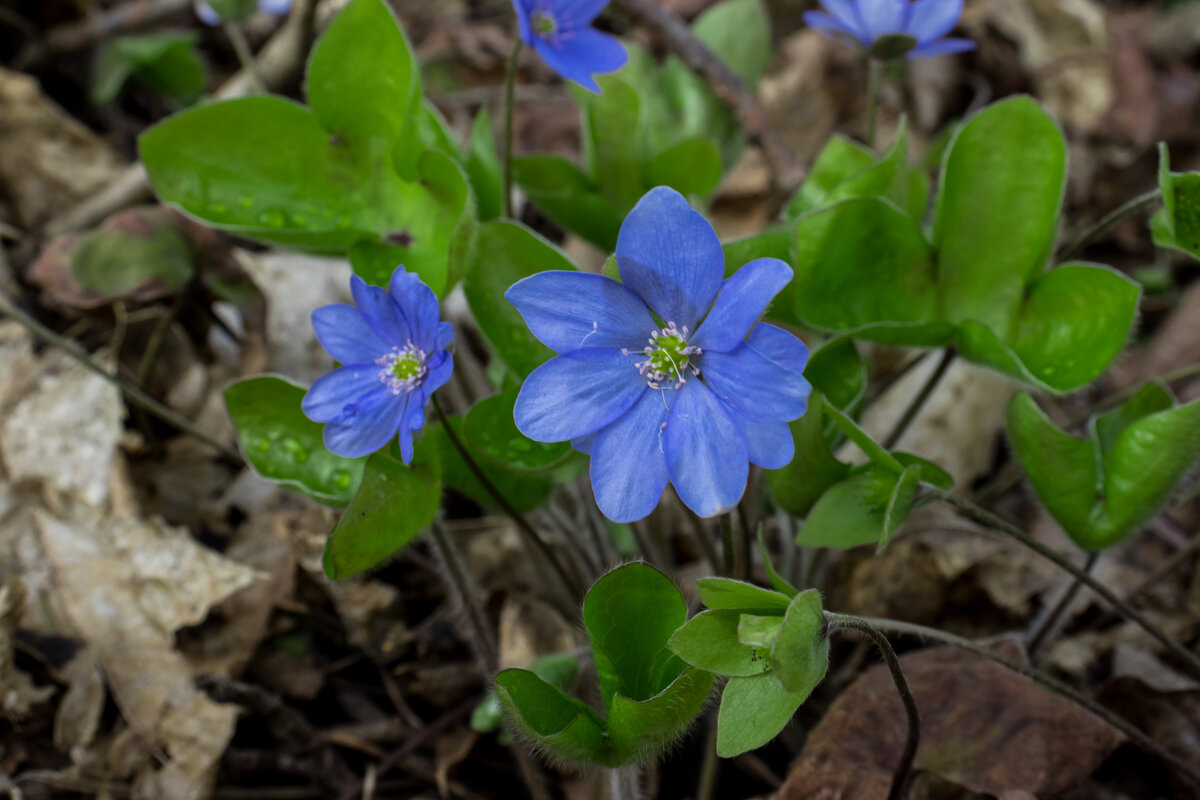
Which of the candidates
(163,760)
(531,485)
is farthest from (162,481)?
(531,485)

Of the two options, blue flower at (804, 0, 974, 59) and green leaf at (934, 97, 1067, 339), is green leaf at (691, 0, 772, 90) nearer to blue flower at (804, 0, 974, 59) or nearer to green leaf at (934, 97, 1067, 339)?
blue flower at (804, 0, 974, 59)

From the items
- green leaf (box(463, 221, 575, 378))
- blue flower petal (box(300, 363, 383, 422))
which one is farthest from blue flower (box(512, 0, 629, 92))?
blue flower petal (box(300, 363, 383, 422))

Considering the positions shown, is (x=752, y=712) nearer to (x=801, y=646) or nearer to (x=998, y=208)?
(x=801, y=646)

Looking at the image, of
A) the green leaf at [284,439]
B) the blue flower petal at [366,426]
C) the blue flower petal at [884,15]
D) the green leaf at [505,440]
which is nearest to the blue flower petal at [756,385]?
the green leaf at [505,440]

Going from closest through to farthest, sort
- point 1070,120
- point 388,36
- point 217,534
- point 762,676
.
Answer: point 762,676 < point 388,36 < point 217,534 < point 1070,120

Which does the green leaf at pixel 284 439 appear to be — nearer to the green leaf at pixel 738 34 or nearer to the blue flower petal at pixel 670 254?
the blue flower petal at pixel 670 254

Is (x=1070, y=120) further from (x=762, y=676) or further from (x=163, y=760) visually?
(x=163, y=760)
